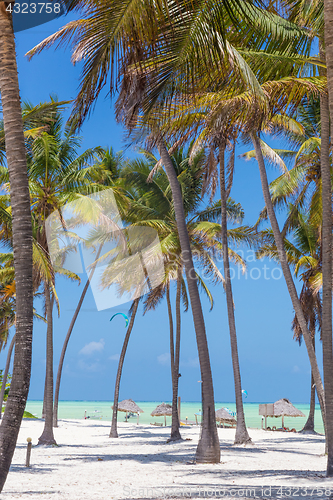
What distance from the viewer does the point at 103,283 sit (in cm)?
1938

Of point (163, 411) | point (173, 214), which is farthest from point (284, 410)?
point (173, 214)

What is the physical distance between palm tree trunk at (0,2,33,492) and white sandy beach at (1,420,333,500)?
249 centimetres

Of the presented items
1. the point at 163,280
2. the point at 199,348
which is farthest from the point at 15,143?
the point at 163,280

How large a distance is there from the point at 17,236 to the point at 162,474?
6.05 m

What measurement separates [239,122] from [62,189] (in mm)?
8797

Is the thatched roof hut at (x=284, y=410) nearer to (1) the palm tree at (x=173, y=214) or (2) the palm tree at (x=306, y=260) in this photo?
(2) the palm tree at (x=306, y=260)

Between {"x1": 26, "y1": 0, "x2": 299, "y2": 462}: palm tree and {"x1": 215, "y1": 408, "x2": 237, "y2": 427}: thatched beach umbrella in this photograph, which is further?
{"x1": 215, "y1": 408, "x2": 237, "y2": 427}: thatched beach umbrella

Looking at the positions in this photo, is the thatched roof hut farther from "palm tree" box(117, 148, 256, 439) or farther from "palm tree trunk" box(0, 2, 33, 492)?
"palm tree trunk" box(0, 2, 33, 492)

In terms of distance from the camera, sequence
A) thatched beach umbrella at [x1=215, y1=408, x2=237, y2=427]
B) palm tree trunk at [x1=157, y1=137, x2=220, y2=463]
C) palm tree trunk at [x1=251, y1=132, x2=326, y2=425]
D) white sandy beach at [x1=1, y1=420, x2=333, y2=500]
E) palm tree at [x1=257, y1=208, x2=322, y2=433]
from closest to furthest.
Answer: white sandy beach at [x1=1, y1=420, x2=333, y2=500] < palm tree trunk at [x1=157, y1=137, x2=220, y2=463] < palm tree trunk at [x1=251, y1=132, x2=326, y2=425] < palm tree at [x1=257, y1=208, x2=322, y2=433] < thatched beach umbrella at [x1=215, y1=408, x2=237, y2=427]

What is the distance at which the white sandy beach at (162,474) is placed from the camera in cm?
688

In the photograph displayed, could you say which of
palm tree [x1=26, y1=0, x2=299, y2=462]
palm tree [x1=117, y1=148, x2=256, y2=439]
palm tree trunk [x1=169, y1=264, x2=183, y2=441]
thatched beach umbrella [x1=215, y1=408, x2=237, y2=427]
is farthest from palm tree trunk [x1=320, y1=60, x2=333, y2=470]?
thatched beach umbrella [x1=215, y1=408, x2=237, y2=427]

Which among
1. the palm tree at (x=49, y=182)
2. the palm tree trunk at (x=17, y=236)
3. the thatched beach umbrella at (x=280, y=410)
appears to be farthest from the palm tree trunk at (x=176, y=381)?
the thatched beach umbrella at (x=280, y=410)

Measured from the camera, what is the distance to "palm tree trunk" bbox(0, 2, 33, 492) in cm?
476

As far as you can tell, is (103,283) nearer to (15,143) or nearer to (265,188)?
(265,188)
